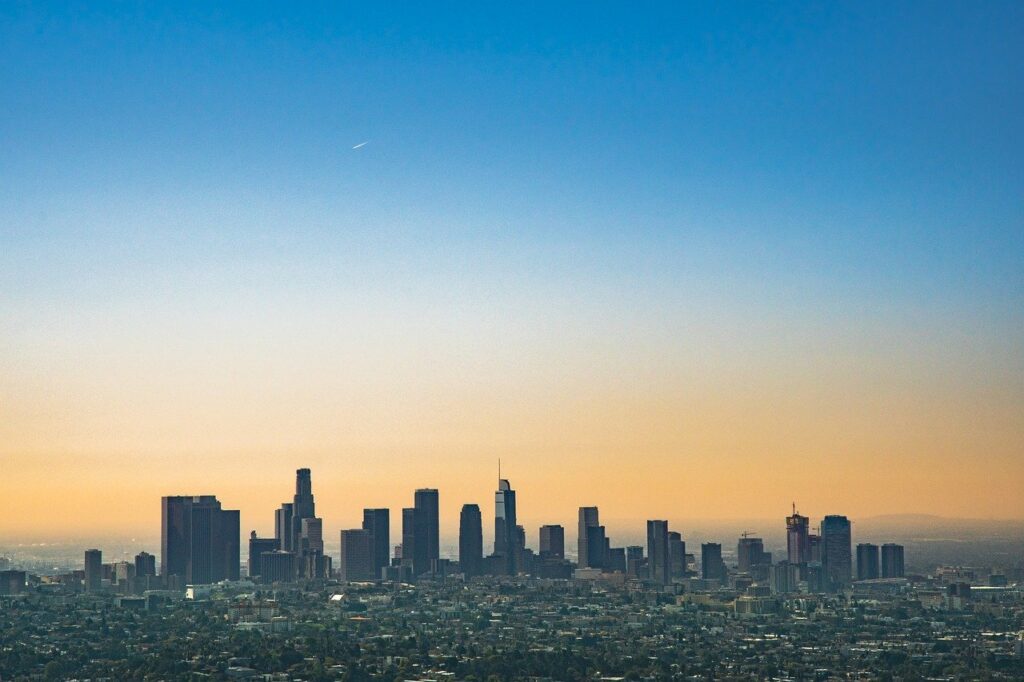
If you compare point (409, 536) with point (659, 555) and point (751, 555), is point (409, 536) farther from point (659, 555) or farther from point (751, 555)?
point (751, 555)

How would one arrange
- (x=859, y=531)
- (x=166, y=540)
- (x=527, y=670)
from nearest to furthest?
(x=527, y=670), (x=859, y=531), (x=166, y=540)

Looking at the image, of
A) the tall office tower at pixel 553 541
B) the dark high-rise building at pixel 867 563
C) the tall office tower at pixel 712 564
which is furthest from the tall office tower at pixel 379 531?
the dark high-rise building at pixel 867 563

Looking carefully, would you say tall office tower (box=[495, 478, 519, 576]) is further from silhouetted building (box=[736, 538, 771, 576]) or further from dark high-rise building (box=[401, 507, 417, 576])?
silhouetted building (box=[736, 538, 771, 576])

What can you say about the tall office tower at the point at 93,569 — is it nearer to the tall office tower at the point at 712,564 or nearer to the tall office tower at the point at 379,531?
the tall office tower at the point at 379,531

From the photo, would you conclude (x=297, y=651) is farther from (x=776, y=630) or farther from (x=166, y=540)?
(x=166, y=540)

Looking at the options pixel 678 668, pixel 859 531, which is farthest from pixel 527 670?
pixel 859 531
